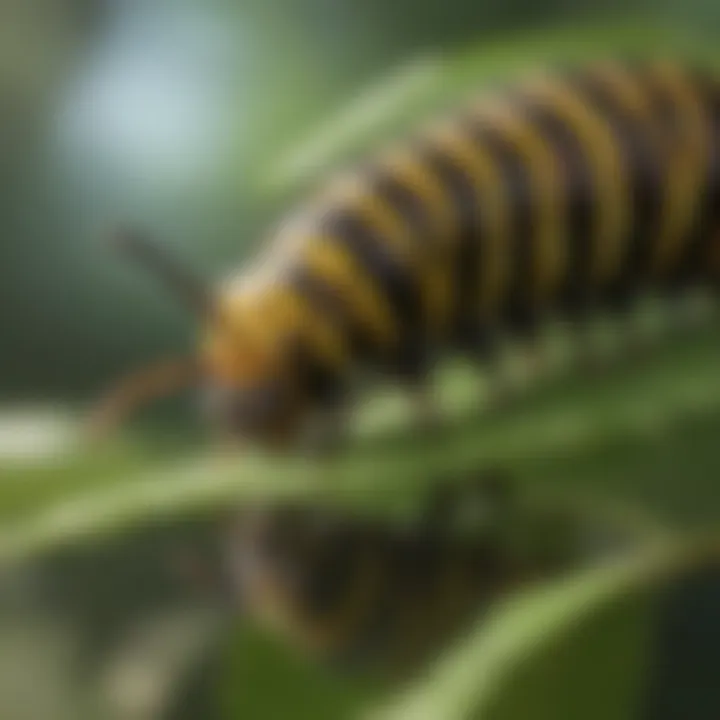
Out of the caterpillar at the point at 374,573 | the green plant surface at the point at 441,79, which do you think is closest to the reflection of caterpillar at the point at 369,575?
the caterpillar at the point at 374,573

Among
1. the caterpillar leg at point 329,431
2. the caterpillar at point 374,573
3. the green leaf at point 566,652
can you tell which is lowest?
the green leaf at point 566,652

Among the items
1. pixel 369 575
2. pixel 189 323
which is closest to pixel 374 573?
pixel 369 575

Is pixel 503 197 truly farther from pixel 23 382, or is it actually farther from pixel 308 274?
pixel 23 382

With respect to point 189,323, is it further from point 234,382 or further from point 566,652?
point 566,652

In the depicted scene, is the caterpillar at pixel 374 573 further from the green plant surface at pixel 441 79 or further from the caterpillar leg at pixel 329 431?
the green plant surface at pixel 441 79

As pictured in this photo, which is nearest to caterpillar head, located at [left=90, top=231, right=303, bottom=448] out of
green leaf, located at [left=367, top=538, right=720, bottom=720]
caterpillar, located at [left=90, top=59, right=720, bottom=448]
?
caterpillar, located at [left=90, top=59, right=720, bottom=448]

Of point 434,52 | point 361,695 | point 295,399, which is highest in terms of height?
point 434,52

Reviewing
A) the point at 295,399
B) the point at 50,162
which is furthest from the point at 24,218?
the point at 295,399
